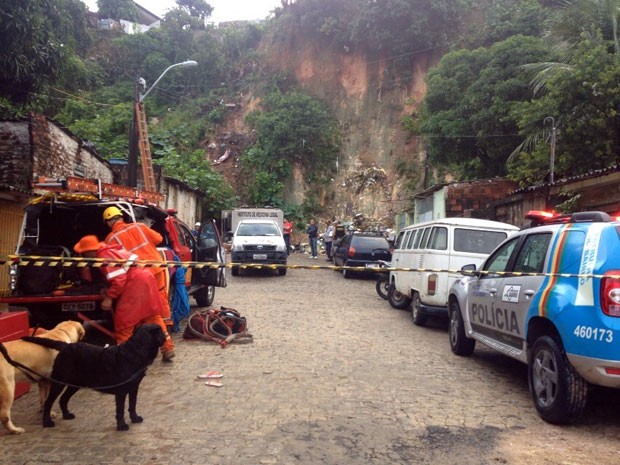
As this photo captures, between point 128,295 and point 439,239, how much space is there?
5.48 metres

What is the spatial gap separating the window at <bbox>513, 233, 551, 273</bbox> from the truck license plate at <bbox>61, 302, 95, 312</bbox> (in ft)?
16.0

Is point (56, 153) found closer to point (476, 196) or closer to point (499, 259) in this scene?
point (499, 259)

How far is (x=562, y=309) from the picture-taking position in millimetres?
4453

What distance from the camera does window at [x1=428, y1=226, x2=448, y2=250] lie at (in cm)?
917

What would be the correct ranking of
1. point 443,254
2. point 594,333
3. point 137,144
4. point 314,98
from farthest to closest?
1. point 314,98
2. point 137,144
3. point 443,254
4. point 594,333

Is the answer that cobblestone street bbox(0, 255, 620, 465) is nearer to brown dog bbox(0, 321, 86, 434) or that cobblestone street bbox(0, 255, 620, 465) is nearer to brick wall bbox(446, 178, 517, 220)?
brown dog bbox(0, 321, 86, 434)

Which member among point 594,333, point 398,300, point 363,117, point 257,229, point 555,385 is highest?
point 363,117

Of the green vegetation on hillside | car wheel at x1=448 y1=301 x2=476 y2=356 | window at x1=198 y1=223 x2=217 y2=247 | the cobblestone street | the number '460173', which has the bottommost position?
Result: the cobblestone street

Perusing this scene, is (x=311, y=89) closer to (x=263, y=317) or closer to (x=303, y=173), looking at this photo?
(x=303, y=173)

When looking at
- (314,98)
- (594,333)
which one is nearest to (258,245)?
(594,333)

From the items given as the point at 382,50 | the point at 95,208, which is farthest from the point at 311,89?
the point at 95,208

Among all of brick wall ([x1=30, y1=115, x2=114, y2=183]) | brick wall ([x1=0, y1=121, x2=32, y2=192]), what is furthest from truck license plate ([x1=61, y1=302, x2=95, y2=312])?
brick wall ([x1=0, y1=121, x2=32, y2=192])

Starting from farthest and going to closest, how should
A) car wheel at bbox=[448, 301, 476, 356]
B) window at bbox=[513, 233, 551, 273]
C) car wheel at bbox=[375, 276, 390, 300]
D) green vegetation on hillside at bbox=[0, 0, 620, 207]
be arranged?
green vegetation on hillside at bbox=[0, 0, 620, 207] → car wheel at bbox=[375, 276, 390, 300] → car wheel at bbox=[448, 301, 476, 356] → window at bbox=[513, 233, 551, 273]

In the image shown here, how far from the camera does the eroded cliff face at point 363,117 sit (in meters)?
38.2
